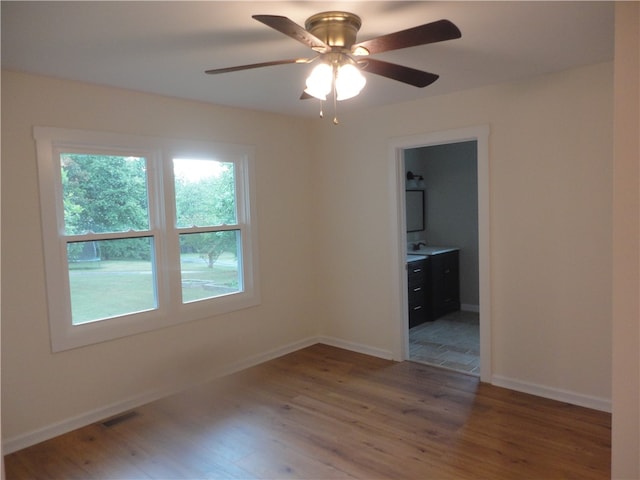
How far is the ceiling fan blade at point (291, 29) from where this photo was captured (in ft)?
5.48

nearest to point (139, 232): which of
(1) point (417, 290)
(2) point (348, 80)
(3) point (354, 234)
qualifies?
(3) point (354, 234)

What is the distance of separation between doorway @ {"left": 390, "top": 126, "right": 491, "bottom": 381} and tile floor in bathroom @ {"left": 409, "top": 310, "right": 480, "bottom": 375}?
159mm

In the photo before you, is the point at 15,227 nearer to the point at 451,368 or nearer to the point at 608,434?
the point at 451,368

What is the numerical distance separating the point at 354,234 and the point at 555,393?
2.17 metres

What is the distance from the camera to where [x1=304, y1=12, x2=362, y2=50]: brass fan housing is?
6.74ft

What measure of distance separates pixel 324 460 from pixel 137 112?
9.02ft

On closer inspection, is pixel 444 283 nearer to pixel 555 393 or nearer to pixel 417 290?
pixel 417 290

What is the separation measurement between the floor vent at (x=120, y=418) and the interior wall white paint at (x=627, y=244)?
2.96 metres

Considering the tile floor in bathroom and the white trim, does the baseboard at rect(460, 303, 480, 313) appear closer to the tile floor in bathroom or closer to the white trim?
the tile floor in bathroom

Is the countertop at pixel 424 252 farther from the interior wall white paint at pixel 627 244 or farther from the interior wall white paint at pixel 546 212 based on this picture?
the interior wall white paint at pixel 627 244

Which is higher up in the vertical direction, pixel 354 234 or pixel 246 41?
pixel 246 41

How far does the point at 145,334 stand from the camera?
11.6 feet

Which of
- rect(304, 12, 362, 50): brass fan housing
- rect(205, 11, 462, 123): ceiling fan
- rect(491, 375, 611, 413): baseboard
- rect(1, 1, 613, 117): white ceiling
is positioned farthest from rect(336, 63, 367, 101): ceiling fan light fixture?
rect(491, 375, 611, 413): baseboard

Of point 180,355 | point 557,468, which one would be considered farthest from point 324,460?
point 180,355
